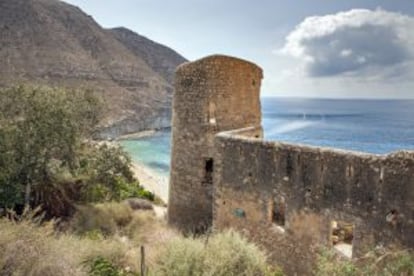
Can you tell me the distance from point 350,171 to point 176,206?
6864 millimetres

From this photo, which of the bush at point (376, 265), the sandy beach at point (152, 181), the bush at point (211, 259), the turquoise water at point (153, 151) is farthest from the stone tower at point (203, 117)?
the turquoise water at point (153, 151)

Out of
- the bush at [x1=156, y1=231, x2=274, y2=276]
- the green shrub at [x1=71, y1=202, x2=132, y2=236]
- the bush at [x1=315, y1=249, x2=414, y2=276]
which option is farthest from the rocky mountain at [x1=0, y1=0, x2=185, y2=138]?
the bush at [x1=315, y1=249, x2=414, y2=276]

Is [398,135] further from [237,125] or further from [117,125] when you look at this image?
[237,125]

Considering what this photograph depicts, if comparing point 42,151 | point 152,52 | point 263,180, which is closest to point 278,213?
point 263,180

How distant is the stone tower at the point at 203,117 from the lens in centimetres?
1249

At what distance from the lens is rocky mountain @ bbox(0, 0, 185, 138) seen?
7169 cm

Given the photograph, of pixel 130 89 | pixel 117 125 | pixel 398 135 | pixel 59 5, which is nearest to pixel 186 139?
pixel 117 125

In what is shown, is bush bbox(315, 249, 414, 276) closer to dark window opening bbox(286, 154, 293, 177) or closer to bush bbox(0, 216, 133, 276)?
dark window opening bbox(286, 154, 293, 177)

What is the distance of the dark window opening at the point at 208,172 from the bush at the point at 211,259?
432 centimetres

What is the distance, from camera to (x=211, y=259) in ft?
25.6

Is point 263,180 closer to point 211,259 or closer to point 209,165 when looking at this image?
point 211,259

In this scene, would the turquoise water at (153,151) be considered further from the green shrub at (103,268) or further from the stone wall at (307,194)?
the green shrub at (103,268)

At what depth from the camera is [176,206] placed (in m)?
13.5

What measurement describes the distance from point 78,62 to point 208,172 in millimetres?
75505
